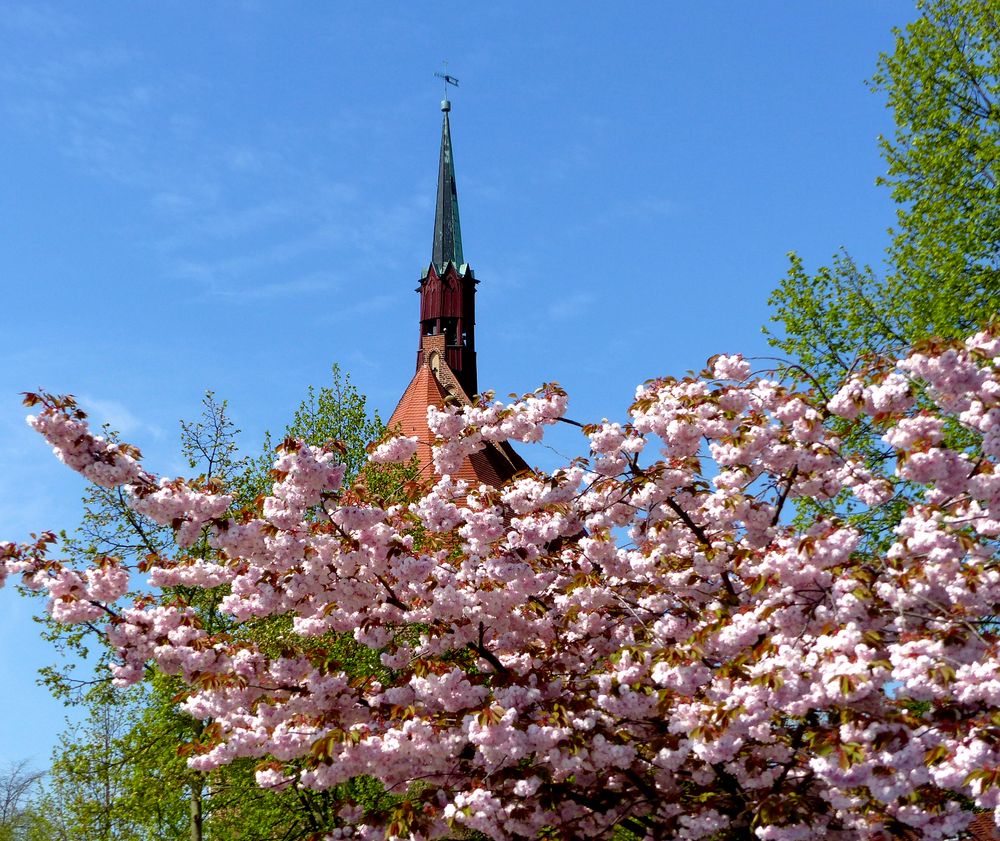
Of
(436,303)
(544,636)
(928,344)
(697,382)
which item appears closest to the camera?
(928,344)

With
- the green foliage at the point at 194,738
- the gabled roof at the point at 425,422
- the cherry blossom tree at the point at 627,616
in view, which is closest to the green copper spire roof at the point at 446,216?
the gabled roof at the point at 425,422

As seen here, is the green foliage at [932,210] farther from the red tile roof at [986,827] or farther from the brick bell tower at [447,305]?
the brick bell tower at [447,305]

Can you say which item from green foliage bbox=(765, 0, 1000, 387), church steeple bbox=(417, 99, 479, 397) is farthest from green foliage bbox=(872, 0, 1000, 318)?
church steeple bbox=(417, 99, 479, 397)

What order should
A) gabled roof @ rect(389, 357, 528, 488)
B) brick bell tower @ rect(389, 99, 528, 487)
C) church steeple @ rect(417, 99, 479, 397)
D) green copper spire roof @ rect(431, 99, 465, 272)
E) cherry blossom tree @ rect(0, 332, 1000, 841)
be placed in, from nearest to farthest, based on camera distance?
cherry blossom tree @ rect(0, 332, 1000, 841) → gabled roof @ rect(389, 357, 528, 488) → brick bell tower @ rect(389, 99, 528, 487) → church steeple @ rect(417, 99, 479, 397) → green copper spire roof @ rect(431, 99, 465, 272)

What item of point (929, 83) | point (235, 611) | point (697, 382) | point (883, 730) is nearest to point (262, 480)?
point (235, 611)

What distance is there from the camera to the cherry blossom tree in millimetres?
8969

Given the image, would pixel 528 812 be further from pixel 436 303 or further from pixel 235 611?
pixel 436 303

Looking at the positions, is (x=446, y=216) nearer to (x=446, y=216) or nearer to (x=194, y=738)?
(x=446, y=216)

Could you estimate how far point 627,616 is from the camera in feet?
40.5

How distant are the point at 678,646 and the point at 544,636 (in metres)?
2.81

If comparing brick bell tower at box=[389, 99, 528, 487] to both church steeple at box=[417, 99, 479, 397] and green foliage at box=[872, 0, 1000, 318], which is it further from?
green foliage at box=[872, 0, 1000, 318]

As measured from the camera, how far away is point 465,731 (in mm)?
10617

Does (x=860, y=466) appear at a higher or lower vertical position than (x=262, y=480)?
lower

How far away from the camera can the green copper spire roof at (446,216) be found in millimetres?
62812
